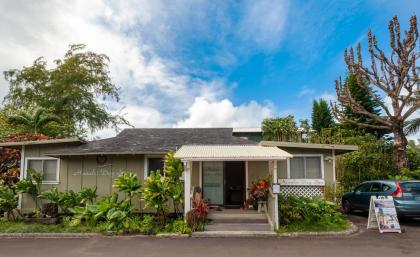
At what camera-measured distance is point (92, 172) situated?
11266 mm

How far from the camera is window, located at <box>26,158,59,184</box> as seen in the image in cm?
1148

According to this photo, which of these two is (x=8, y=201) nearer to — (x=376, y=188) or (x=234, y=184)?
(x=234, y=184)

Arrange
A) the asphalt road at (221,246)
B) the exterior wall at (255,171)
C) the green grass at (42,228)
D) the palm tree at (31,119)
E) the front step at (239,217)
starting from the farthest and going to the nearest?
the palm tree at (31,119) → the exterior wall at (255,171) → the front step at (239,217) → the green grass at (42,228) → the asphalt road at (221,246)

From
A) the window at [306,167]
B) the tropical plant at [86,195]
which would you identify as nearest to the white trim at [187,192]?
the tropical plant at [86,195]

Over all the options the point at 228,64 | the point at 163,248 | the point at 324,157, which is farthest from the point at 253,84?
the point at 163,248

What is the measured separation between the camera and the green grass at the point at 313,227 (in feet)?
28.6

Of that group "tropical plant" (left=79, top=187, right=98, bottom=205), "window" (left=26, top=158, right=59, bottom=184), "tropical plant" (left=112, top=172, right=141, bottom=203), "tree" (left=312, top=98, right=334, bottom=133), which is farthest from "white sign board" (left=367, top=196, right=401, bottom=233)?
"tree" (left=312, top=98, right=334, bottom=133)

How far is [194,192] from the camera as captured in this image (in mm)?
9930

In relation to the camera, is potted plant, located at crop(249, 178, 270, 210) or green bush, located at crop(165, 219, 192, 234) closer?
green bush, located at crop(165, 219, 192, 234)

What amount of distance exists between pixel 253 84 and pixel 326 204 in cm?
1095

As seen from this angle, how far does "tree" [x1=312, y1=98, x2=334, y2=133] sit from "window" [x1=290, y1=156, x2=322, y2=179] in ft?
60.4

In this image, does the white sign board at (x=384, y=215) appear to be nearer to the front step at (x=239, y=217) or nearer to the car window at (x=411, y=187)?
the car window at (x=411, y=187)

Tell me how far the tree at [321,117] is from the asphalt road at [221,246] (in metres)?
20.7

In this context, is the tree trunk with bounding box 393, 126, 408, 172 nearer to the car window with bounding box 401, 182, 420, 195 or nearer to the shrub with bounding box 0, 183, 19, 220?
the car window with bounding box 401, 182, 420, 195
